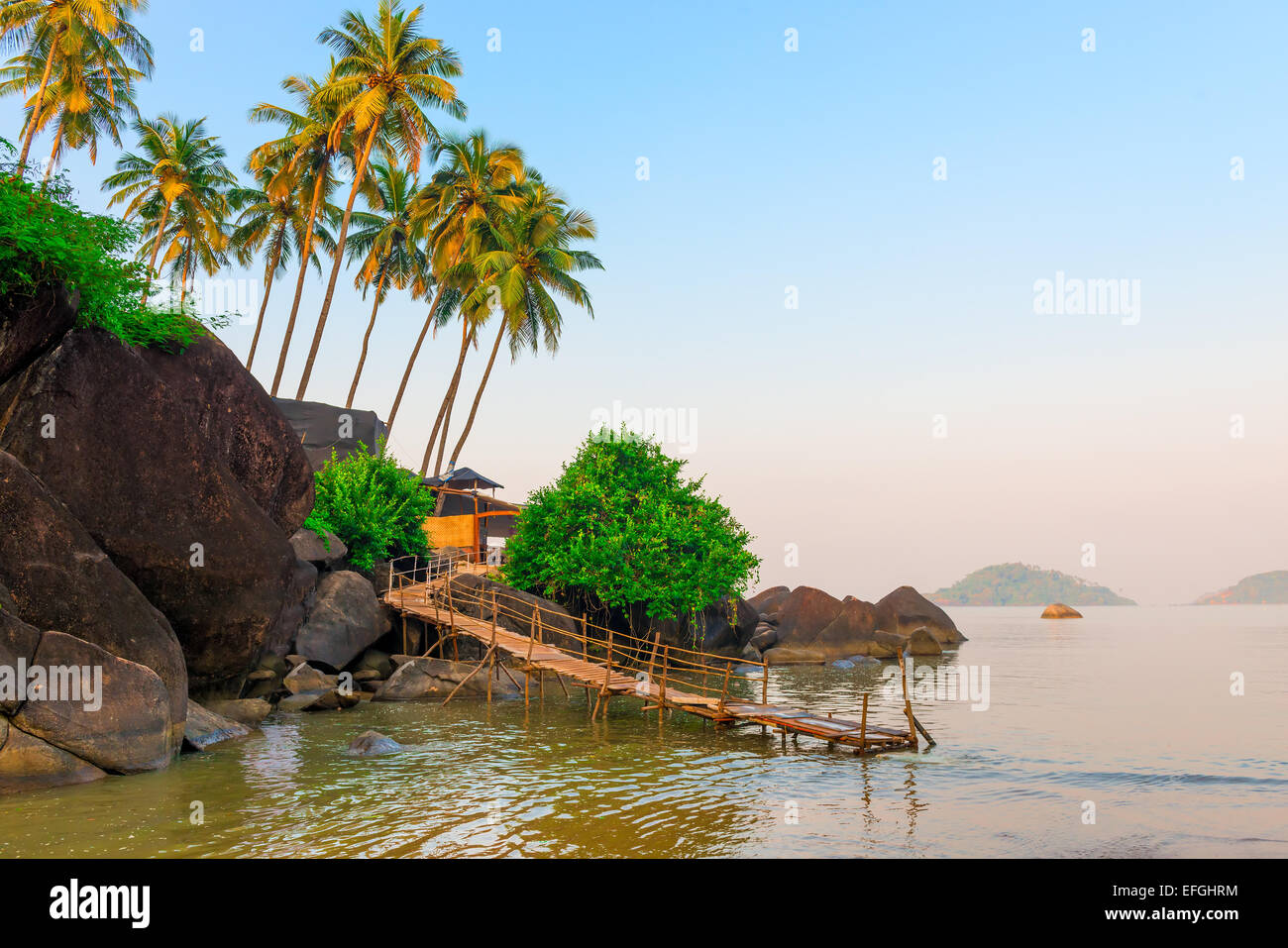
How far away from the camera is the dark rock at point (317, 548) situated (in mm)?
24141

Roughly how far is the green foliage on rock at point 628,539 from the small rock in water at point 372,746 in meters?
14.8

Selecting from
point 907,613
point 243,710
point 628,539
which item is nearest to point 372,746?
point 243,710

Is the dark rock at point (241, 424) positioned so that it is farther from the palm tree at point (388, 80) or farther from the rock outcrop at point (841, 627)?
the rock outcrop at point (841, 627)

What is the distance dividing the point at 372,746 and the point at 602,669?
6467 millimetres

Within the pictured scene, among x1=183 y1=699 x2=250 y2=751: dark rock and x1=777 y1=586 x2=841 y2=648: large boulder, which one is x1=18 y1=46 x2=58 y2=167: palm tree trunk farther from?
x1=777 y1=586 x2=841 y2=648: large boulder

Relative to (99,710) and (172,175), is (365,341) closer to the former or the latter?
(172,175)

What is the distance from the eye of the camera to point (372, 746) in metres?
14.9

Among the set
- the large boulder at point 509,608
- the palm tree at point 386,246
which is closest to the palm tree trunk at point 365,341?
the palm tree at point 386,246

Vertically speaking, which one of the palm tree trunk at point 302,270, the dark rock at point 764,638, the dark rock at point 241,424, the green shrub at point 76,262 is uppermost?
the palm tree trunk at point 302,270

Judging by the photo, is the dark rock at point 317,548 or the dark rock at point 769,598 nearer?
the dark rock at point 317,548
